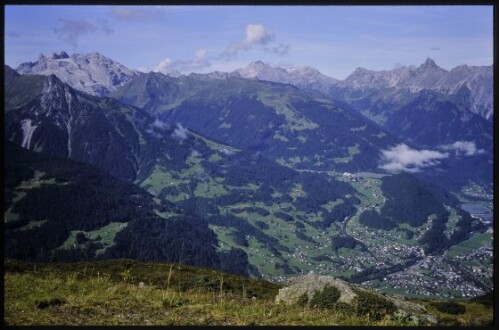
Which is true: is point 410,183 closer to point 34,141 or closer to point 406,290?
point 406,290

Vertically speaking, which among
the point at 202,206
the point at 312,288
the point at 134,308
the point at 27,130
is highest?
the point at 27,130

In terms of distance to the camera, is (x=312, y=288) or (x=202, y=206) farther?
(x=202, y=206)

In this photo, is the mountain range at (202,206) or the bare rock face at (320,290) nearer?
the bare rock face at (320,290)

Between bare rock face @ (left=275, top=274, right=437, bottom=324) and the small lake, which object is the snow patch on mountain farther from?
bare rock face @ (left=275, top=274, right=437, bottom=324)

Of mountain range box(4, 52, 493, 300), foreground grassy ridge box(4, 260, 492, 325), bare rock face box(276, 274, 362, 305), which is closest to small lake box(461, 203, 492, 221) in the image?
mountain range box(4, 52, 493, 300)

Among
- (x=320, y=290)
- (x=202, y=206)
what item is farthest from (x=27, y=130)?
(x=320, y=290)

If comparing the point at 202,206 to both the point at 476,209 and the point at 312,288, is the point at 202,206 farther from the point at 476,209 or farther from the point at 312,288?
the point at 312,288

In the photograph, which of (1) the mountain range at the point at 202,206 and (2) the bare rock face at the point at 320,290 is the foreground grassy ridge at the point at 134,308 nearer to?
(2) the bare rock face at the point at 320,290

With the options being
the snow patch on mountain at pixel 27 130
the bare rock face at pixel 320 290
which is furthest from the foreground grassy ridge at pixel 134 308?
the snow patch on mountain at pixel 27 130
